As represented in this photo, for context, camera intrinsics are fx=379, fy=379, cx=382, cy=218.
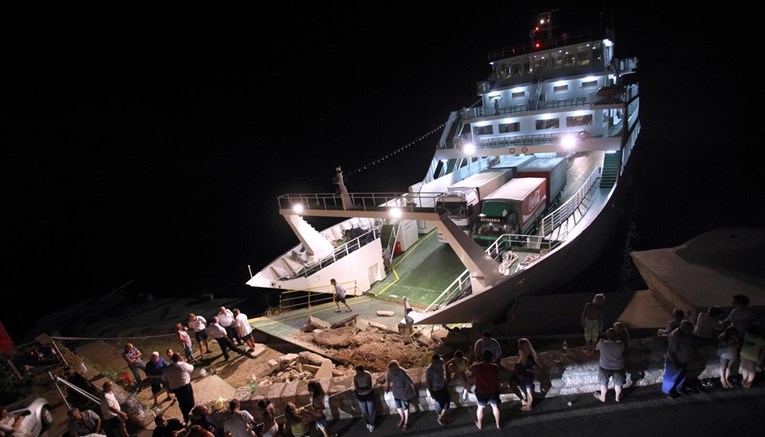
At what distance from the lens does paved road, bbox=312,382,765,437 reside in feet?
17.8

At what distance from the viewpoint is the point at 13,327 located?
76.2 feet

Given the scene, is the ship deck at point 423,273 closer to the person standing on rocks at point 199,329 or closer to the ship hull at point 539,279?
the ship hull at point 539,279

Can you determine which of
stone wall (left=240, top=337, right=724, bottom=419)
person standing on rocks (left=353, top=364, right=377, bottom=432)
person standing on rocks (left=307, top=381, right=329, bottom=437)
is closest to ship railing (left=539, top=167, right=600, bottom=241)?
stone wall (left=240, top=337, right=724, bottom=419)

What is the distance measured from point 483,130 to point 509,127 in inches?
61.3

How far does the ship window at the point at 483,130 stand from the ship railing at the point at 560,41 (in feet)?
17.0

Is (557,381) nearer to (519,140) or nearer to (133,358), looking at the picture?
(133,358)

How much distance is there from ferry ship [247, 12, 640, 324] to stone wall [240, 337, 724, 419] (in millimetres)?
4161

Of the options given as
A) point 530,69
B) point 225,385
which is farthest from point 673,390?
point 530,69

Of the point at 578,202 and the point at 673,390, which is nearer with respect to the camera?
the point at 673,390

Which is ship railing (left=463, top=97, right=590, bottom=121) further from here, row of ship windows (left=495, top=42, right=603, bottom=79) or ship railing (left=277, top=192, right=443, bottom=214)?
ship railing (left=277, top=192, right=443, bottom=214)

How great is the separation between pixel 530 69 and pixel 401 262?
16.0m

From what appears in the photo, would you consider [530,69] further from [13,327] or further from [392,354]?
[13,327]

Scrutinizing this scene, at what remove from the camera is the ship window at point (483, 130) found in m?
22.5

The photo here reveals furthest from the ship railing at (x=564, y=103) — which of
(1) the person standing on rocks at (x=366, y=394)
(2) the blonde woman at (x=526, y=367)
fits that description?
(1) the person standing on rocks at (x=366, y=394)
